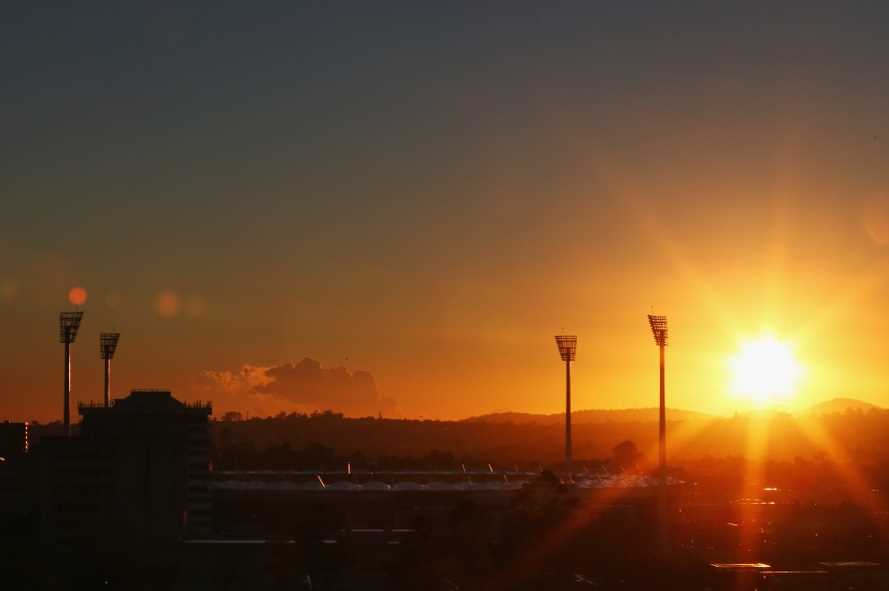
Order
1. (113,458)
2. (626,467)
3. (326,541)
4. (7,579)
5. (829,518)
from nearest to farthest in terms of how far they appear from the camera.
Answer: (7,579)
(326,541)
(113,458)
(829,518)
(626,467)

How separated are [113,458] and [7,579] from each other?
80.8 ft

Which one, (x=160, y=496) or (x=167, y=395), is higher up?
(x=167, y=395)

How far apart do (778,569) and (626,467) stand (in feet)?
314

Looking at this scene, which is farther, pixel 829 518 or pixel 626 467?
pixel 626 467

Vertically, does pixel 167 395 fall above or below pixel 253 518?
above

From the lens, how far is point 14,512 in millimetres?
103750

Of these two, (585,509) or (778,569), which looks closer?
(778,569)

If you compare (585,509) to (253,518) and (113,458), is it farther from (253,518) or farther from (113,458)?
(113,458)

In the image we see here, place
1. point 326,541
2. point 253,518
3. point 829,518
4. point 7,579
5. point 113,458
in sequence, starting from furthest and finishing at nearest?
point 829,518, point 253,518, point 113,458, point 326,541, point 7,579

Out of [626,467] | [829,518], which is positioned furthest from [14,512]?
[626,467]

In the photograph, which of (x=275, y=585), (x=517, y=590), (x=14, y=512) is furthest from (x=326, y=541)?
(x=14, y=512)

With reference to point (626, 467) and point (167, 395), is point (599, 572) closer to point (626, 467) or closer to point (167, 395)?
point (167, 395)

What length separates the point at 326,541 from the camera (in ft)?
270

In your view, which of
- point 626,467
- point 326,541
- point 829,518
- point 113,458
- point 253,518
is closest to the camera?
point 326,541
